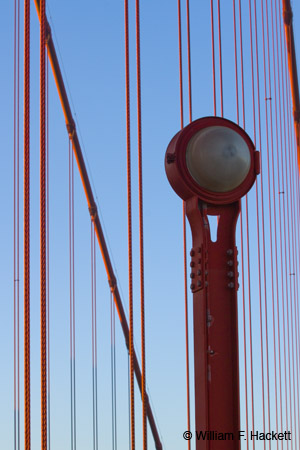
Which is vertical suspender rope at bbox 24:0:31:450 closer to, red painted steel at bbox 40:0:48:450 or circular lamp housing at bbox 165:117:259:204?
red painted steel at bbox 40:0:48:450

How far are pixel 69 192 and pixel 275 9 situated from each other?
15.0 ft

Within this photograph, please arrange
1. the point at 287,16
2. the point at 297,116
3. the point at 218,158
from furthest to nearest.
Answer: the point at 297,116 < the point at 287,16 < the point at 218,158

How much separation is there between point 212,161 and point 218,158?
28mm

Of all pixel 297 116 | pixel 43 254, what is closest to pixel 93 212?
pixel 297 116

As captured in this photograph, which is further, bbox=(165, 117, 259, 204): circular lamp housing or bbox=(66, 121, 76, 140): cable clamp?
bbox=(66, 121, 76, 140): cable clamp

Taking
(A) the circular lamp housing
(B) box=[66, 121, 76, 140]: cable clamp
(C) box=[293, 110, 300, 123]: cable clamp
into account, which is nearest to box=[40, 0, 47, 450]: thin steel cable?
(A) the circular lamp housing

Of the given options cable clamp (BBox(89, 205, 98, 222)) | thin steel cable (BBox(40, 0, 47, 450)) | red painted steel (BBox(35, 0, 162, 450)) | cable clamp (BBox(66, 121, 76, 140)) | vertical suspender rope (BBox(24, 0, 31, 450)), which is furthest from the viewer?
cable clamp (BBox(89, 205, 98, 222))

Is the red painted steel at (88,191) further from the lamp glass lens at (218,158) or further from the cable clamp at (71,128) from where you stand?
the lamp glass lens at (218,158)

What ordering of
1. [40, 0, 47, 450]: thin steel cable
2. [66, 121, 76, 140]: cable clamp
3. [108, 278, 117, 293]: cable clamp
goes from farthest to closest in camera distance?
[108, 278, 117, 293]: cable clamp < [66, 121, 76, 140]: cable clamp < [40, 0, 47, 450]: thin steel cable

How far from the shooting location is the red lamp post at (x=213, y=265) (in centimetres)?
459

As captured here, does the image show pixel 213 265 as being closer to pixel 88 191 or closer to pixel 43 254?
pixel 43 254

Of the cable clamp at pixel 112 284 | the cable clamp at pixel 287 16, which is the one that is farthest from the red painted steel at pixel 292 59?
the cable clamp at pixel 112 284

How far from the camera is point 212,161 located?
461 cm

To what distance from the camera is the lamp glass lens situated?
15.1 ft
